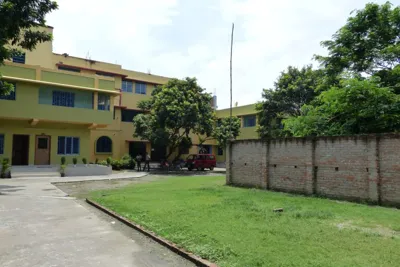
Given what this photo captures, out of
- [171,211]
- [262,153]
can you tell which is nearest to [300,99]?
[262,153]

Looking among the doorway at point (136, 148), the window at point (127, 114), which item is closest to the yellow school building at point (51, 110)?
the window at point (127, 114)

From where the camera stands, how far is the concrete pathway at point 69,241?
553 cm

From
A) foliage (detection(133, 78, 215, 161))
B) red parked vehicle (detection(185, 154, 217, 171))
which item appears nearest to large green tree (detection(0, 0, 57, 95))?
foliage (detection(133, 78, 215, 161))

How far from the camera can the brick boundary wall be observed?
9992 millimetres

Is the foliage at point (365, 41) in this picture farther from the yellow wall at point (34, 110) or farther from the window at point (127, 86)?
the window at point (127, 86)

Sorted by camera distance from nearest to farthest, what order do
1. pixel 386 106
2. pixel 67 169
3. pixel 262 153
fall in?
pixel 386 106, pixel 262 153, pixel 67 169

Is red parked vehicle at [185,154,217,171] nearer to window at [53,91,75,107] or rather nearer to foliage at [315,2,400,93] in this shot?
window at [53,91,75,107]

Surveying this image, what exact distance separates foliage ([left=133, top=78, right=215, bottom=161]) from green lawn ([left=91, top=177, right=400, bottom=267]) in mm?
17428

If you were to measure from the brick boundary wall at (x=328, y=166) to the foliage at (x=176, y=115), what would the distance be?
12558mm

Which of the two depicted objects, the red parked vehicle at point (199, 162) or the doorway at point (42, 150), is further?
the red parked vehicle at point (199, 162)

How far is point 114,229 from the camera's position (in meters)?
7.99

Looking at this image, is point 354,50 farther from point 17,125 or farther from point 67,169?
point 17,125

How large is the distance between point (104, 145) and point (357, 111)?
970 inches

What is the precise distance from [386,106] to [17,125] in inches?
893
